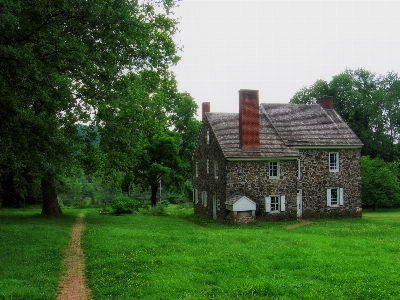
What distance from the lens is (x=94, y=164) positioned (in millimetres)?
29781

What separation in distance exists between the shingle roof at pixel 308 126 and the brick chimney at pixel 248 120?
3259 mm

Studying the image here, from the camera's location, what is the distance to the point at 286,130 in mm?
34969

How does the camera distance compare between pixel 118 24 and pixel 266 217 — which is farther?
pixel 266 217

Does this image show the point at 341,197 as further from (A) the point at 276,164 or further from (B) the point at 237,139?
(B) the point at 237,139

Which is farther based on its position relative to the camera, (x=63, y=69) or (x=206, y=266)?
(x=63, y=69)

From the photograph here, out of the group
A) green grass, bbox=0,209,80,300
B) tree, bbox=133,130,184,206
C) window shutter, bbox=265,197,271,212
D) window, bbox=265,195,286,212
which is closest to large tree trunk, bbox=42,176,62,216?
green grass, bbox=0,209,80,300

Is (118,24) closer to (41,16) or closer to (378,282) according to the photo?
(41,16)

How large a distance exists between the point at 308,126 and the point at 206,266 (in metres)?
24.2

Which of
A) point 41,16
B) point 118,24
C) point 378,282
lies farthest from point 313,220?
point 41,16

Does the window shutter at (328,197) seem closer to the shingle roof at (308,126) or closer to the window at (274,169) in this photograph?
the shingle roof at (308,126)

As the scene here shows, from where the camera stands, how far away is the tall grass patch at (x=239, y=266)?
11695 millimetres

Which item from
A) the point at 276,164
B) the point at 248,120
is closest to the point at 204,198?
the point at 276,164

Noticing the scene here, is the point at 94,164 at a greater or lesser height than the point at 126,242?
greater

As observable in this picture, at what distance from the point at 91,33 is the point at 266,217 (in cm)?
2064
